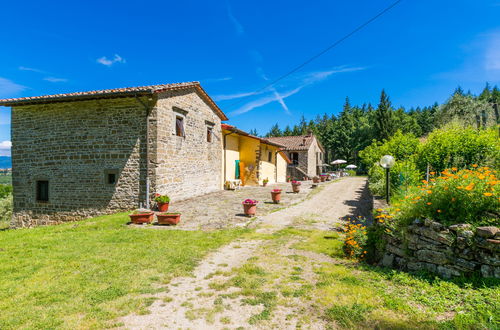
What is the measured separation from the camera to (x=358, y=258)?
524cm

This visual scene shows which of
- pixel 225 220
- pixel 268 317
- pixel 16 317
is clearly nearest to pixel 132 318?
pixel 16 317

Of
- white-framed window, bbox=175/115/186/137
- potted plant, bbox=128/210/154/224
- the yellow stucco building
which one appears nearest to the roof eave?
white-framed window, bbox=175/115/186/137

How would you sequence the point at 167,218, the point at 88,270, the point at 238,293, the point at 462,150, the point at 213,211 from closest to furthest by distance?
the point at 238,293, the point at 88,270, the point at 167,218, the point at 462,150, the point at 213,211

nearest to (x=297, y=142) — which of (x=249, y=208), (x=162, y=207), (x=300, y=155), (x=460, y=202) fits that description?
(x=300, y=155)

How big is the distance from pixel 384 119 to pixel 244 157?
120 ft

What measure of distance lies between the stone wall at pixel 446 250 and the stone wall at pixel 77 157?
397 inches

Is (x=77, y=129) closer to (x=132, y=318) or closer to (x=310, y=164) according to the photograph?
(x=132, y=318)

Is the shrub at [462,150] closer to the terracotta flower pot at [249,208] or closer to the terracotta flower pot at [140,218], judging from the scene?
the terracotta flower pot at [249,208]

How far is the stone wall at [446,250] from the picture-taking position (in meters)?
3.56

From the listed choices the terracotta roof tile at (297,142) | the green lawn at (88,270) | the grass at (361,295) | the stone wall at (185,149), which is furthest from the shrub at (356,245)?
the terracotta roof tile at (297,142)

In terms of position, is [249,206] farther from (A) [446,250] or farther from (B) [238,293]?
(A) [446,250]

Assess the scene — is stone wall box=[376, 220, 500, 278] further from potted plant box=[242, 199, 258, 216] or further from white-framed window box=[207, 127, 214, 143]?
white-framed window box=[207, 127, 214, 143]

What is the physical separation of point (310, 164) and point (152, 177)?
997 inches

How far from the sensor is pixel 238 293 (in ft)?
12.6
